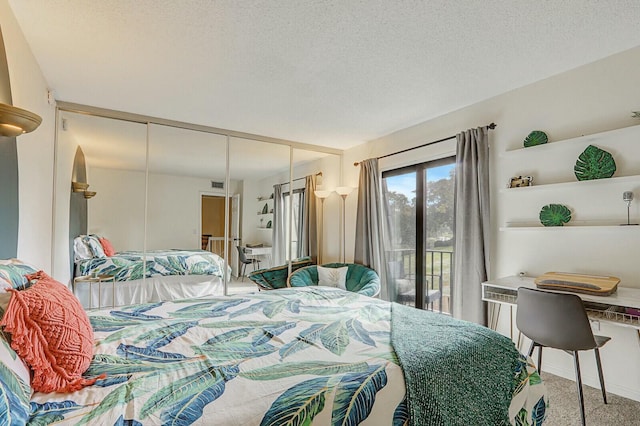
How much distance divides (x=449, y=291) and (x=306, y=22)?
2986 millimetres

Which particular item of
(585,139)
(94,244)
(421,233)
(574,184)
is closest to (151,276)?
(94,244)

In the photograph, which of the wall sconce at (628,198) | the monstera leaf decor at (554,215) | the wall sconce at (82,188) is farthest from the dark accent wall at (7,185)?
the wall sconce at (628,198)

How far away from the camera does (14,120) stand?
1.46 meters

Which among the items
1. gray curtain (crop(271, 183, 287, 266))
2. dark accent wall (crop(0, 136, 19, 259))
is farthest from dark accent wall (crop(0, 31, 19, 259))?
gray curtain (crop(271, 183, 287, 266))

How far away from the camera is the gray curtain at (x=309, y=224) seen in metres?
4.84

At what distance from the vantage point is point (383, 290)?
4.19m

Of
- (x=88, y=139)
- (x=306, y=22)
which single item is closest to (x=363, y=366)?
(x=306, y=22)

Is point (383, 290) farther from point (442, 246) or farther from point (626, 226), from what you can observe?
point (626, 226)

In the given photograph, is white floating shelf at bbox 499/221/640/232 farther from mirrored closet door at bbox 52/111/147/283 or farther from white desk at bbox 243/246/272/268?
mirrored closet door at bbox 52/111/147/283

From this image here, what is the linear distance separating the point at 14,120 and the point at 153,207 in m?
2.31

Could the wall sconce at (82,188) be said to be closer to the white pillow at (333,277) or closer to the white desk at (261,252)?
the white desk at (261,252)

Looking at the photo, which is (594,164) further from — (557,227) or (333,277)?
(333,277)

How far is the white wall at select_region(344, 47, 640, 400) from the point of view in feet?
7.37

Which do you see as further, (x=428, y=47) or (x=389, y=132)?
(x=389, y=132)
